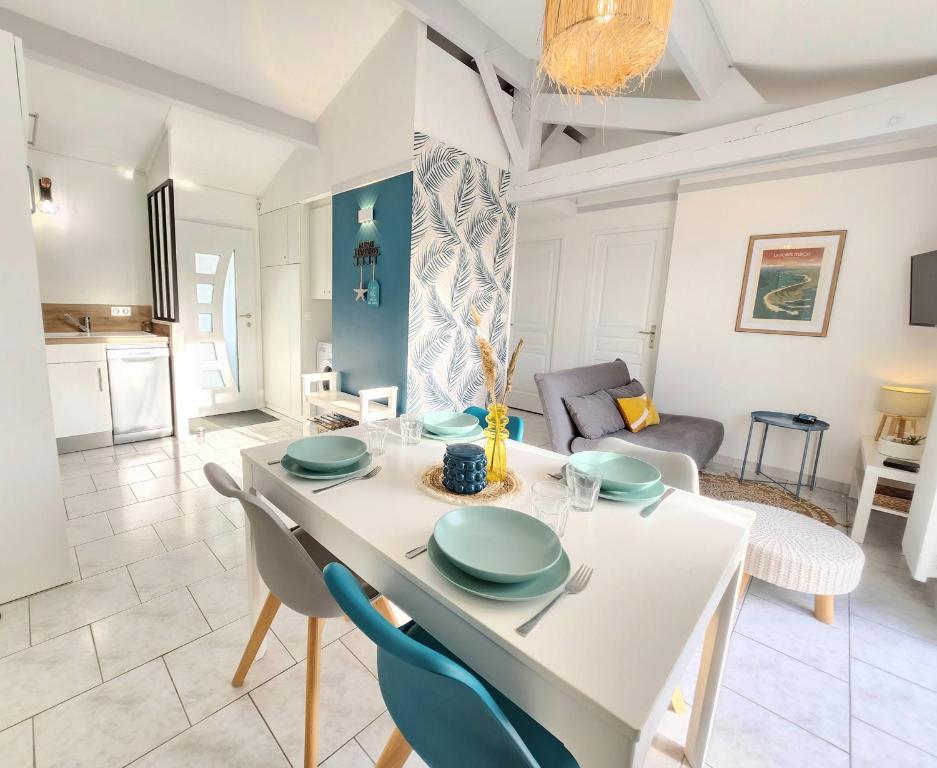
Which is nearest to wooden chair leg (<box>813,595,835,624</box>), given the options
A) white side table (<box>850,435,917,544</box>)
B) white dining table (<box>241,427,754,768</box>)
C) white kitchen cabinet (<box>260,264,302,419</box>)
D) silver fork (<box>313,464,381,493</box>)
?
white side table (<box>850,435,917,544</box>)

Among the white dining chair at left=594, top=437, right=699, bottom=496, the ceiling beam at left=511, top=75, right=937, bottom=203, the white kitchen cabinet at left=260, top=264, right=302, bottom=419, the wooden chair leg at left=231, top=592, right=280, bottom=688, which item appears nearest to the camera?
the wooden chair leg at left=231, top=592, right=280, bottom=688

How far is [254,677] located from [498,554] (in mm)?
1195

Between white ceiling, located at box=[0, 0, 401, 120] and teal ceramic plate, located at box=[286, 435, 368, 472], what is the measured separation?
2.79 m

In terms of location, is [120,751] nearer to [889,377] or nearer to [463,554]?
[463,554]

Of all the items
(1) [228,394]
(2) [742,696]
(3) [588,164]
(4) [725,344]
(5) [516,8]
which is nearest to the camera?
(2) [742,696]

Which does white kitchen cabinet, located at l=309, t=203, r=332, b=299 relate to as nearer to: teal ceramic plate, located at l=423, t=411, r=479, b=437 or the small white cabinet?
the small white cabinet

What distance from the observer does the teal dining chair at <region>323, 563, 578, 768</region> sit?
62 cm

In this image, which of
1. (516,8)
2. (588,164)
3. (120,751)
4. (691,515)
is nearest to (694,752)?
(691,515)

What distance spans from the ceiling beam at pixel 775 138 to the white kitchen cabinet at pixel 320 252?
6.86 feet

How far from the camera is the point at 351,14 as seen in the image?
2.71 m

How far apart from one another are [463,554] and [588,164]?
9.91 ft

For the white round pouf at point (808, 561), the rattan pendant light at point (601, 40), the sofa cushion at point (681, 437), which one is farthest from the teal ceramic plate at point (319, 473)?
the sofa cushion at point (681, 437)

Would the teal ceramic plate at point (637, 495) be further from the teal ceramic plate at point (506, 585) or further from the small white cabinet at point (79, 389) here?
the small white cabinet at point (79, 389)

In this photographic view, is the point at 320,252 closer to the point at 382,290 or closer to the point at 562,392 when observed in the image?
the point at 382,290
